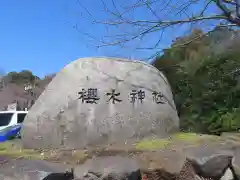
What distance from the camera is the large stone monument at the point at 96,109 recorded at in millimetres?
7855

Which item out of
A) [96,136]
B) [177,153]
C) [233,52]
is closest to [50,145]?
[96,136]

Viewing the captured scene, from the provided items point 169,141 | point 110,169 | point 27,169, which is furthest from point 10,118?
point 110,169

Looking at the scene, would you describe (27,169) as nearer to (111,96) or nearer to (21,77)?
(111,96)

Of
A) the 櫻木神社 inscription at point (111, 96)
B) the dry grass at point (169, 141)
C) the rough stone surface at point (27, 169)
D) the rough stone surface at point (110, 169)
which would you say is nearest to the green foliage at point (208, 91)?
the dry grass at point (169, 141)

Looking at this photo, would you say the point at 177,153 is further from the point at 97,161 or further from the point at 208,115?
the point at 208,115

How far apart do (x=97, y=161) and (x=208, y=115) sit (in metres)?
5.07

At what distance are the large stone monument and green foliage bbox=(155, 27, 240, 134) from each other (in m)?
1.88

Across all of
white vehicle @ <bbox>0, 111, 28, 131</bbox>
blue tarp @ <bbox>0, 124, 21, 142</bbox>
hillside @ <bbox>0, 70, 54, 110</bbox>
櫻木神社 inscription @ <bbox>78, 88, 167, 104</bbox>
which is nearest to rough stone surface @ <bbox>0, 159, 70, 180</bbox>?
櫻木神社 inscription @ <bbox>78, 88, 167, 104</bbox>

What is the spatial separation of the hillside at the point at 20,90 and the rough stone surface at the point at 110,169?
2771cm

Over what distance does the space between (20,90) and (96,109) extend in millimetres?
38569

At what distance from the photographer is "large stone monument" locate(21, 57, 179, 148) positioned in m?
7.86

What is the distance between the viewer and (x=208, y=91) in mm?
10422

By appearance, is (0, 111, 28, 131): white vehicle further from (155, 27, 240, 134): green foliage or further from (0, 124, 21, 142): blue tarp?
(155, 27, 240, 134): green foliage

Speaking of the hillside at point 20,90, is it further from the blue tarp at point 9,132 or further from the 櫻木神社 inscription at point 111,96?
the 櫻木神社 inscription at point 111,96
